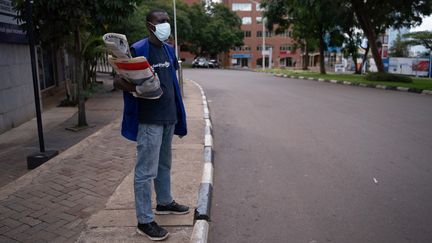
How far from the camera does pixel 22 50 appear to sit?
426 inches

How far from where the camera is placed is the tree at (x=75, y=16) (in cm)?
848

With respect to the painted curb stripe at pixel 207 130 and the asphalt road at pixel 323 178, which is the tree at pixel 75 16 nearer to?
the painted curb stripe at pixel 207 130

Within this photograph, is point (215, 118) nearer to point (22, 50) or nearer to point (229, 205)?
point (22, 50)

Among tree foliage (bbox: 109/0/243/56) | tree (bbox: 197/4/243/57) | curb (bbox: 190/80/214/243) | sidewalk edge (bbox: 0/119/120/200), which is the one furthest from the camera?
tree (bbox: 197/4/243/57)

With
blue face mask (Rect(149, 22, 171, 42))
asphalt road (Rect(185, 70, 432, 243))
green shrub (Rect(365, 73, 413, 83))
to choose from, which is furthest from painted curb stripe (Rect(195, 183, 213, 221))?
green shrub (Rect(365, 73, 413, 83))

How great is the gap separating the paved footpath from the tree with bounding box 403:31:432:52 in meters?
53.7

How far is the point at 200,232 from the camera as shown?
12.6ft

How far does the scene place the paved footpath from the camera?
384 centimetres

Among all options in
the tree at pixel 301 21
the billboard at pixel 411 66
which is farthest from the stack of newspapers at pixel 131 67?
the billboard at pixel 411 66

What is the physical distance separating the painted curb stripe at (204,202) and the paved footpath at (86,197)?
79 mm

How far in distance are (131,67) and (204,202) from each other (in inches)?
76.6

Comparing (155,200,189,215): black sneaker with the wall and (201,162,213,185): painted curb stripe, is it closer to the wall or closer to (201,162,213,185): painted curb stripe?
(201,162,213,185): painted curb stripe

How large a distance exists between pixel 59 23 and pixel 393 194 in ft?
23.7


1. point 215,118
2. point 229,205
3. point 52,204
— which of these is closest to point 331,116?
point 215,118
